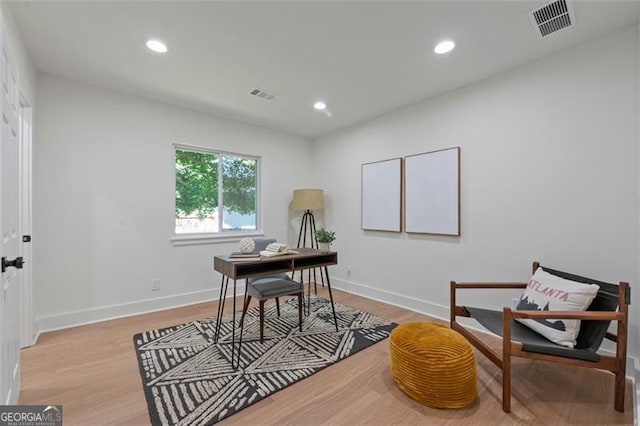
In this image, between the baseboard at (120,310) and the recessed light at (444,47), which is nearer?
the recessed light at (444,47)

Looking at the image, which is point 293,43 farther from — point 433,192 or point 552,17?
point 433,192

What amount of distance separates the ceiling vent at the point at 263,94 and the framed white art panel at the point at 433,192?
1.80 m

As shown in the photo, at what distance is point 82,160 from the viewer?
303 cm

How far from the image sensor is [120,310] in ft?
10.6

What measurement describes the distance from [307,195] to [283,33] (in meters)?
2.48

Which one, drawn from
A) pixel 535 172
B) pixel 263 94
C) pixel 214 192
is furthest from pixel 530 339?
pixel 214 192

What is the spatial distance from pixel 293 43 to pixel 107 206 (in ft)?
8.68

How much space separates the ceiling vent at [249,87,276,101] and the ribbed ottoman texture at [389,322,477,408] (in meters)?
2.81

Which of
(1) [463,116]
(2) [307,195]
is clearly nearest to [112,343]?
(2) [307,195]

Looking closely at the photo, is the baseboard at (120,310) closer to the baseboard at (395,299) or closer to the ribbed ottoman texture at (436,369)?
the baseboard at (395,299)

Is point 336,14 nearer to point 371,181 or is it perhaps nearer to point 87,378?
point 371,181

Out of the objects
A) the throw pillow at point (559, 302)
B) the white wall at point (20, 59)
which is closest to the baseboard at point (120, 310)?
the white wall at point (20, 59)

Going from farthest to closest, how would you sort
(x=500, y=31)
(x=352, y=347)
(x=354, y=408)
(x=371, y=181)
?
(x=371, y=181) < (x=352, y=347) < (x=500, y=31) < (x=354, y=408)

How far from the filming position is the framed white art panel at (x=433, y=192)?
3123 millimetres
